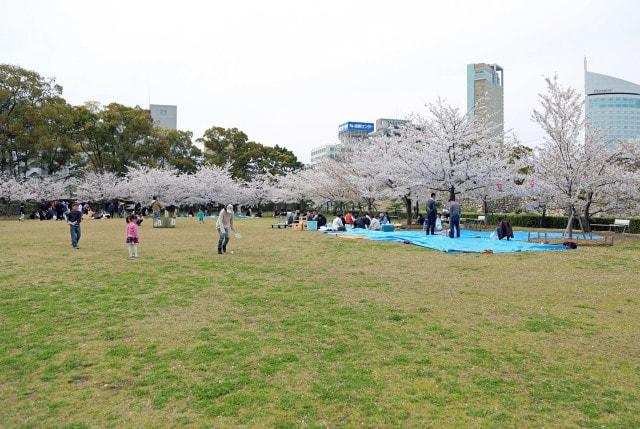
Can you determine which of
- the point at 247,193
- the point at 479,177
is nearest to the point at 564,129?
the point at 479,177

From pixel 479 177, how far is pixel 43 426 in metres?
20.7

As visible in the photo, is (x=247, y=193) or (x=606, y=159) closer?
(x=606, y=159)

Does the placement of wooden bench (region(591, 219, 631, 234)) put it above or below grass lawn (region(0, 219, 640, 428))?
above

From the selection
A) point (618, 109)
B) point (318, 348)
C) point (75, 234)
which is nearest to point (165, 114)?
point (618, 109)

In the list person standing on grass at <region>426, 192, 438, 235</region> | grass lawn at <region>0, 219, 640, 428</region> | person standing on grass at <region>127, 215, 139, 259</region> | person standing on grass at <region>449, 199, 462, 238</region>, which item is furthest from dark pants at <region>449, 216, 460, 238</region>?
person standing on grass at <region>127, 215, 139, 259</region>

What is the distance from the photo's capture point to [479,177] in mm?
21625

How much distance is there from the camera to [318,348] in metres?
5.14

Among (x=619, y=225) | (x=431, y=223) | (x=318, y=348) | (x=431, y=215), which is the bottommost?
(x=318, y=348)

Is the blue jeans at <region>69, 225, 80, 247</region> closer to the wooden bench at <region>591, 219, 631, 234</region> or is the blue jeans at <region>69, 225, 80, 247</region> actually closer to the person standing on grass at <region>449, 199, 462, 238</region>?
the person standing on grass at <region>449, 199, 462, 238</region>

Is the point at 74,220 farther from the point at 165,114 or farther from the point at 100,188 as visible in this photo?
the point at 165,114

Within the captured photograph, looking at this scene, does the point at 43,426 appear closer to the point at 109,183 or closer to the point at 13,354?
the point at 13,354

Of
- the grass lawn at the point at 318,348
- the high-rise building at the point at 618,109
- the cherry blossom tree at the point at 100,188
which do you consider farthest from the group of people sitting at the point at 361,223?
the high-rise building at the point at 618,109

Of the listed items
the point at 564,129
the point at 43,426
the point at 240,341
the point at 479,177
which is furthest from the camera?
the point at 479,177

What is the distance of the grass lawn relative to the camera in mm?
3695
